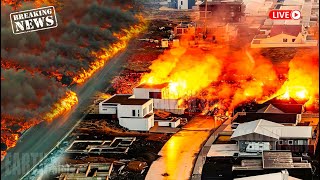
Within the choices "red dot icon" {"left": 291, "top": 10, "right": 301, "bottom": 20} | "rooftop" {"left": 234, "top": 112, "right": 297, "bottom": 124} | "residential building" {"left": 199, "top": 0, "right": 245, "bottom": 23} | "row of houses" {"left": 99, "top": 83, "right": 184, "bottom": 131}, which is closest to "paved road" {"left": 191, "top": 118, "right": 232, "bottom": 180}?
"rooftop" {"left": 234, "top": 112, "right": 297, "bottom": 124}

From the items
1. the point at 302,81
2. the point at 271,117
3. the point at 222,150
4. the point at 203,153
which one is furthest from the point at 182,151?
the point at 302,81

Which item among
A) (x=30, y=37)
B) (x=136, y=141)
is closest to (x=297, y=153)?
(x=136, y=141)

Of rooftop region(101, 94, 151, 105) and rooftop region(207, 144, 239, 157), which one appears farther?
rooftop region(101, 94, 151, 105)

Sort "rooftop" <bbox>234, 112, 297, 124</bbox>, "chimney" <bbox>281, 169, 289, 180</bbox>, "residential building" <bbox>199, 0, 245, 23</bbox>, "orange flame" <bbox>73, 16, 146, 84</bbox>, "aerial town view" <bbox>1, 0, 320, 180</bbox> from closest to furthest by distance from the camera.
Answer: "aerial town view" <bbox>1, 0, 320, 180</bbox> < "chimney" <bbox>281, 169, 289, 180</bbox> < "orange flame" <bbox>73, 16, 146, 84</bbox> < "rooftop" <bbox>234, 112, 297, 124</bbox> < "residential building" <bbox>199, 0, 245, 23</bbox>

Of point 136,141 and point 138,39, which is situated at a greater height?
point 138,39

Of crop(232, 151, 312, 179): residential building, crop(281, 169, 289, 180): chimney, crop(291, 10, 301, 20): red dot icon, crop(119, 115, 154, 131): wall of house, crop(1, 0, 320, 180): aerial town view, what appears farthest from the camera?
crop(291, 10, 301, 20): red dot icon

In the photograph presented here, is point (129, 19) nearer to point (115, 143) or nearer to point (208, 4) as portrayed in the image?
point (115, 143)

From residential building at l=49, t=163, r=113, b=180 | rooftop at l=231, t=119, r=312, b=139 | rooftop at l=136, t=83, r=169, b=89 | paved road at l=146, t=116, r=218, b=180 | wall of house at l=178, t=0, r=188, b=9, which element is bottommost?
paved road at l=146, t=116, r=218, b=180

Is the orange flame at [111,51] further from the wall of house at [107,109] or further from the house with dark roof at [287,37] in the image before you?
the house with dark roof at [287,37]

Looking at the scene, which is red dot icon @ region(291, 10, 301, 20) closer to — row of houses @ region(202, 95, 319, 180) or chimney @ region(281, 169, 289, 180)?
row of houses @ region(202, 95, 319, 180)
